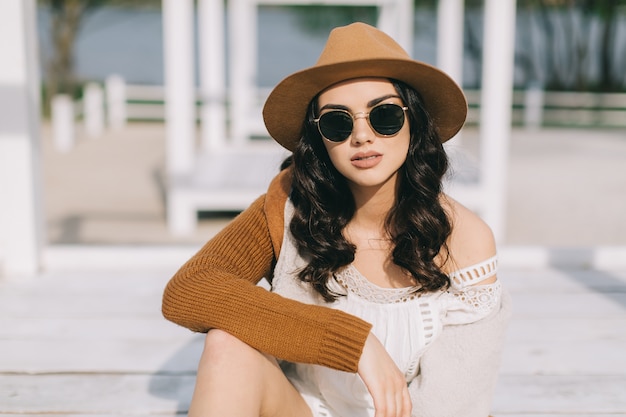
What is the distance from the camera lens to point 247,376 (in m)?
1.49

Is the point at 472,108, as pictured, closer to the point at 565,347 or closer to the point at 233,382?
the point at 565,347

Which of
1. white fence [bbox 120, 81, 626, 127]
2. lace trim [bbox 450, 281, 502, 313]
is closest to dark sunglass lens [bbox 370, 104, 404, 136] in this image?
lace trim [bbox 450, 281, 502, 313]

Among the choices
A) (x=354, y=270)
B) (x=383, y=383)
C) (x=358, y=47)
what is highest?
(x=358, y=47)

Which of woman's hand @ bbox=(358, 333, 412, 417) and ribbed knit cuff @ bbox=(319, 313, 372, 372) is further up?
ribbed knit cuff @ bbox=(319, 313, 372, 372)

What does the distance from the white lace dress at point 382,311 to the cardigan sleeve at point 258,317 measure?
15 cm

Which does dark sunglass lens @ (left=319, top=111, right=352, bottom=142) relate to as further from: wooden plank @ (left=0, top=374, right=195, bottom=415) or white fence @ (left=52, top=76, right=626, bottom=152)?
white fence @ (left=52, top=76, right=626, bottom=152)

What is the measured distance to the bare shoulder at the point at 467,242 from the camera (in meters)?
1.65

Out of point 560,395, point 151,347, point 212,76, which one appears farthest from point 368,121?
point 212,76

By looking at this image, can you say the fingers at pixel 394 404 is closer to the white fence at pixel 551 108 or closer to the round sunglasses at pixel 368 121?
the round sunglasses at pixel 368 121

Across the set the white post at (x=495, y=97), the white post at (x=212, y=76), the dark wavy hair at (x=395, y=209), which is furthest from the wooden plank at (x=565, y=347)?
the white post at (x=212, y=76)

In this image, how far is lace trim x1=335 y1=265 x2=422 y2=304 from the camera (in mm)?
1682

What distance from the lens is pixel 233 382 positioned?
1.47 metres

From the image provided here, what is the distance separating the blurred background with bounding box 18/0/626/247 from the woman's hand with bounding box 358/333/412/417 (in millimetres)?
2551

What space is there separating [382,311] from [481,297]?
209mm
